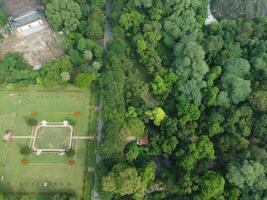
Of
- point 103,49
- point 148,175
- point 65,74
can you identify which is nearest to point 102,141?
point 148,175

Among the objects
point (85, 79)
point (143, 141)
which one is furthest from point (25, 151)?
point (143, 141)

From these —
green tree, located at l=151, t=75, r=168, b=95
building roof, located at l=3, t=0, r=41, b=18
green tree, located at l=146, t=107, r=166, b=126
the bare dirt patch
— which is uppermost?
building roof, located at l=3, t=0, r=41, b=18

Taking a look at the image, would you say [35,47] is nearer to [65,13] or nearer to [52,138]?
[65,13]

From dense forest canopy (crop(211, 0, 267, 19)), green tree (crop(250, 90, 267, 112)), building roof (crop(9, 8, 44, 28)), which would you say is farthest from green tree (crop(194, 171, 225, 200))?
building roof (crop(9, 8, 44, 28))

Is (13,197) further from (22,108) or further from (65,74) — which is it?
(65,74)

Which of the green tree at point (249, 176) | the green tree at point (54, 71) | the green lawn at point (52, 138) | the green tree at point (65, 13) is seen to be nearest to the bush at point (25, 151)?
the green lawn at point (52, 138)

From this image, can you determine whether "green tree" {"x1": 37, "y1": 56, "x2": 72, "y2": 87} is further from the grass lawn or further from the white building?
the white building

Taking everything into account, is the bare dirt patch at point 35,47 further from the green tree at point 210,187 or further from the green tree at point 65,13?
the green tree at point 210,187
